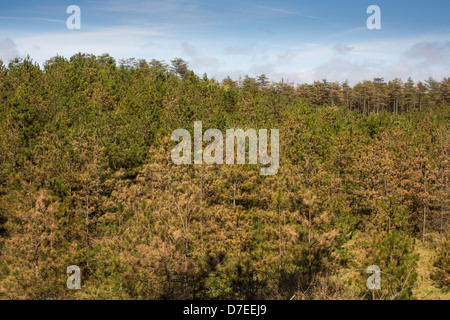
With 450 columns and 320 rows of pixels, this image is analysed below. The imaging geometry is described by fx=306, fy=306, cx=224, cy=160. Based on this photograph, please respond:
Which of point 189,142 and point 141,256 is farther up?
point 189,142

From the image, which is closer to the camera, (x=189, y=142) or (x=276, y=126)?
(x=189, y=142)

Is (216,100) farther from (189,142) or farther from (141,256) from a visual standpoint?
(141,256)

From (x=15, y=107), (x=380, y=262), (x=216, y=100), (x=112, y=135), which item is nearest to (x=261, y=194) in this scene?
(x=380, y=262)

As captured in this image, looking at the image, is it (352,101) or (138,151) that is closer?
(138,151)

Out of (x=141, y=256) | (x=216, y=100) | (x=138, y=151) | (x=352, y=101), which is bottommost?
(x=141, y=256)

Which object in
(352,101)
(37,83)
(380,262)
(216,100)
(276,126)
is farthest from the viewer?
(352,101)

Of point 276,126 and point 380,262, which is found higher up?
point 276,126
